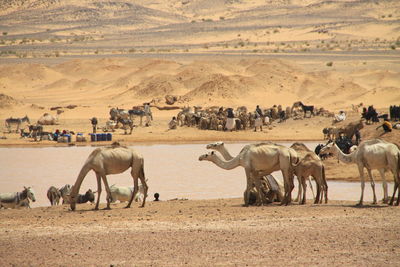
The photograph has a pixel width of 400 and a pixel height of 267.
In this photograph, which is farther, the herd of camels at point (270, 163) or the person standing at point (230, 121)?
the person standing at point (230, 121)

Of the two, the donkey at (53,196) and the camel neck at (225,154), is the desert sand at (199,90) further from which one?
the donkey at (53,196)

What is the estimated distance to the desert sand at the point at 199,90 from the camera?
13.2 meters

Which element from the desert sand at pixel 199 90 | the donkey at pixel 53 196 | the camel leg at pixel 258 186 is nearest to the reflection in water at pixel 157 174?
the donkey at pixel 53 196

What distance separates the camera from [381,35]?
363ft

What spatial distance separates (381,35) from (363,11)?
82.4ft

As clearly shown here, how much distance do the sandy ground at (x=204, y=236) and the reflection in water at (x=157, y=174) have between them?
560cm

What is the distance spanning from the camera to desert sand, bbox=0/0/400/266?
13156mm

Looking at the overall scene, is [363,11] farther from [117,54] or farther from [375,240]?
[375,240]

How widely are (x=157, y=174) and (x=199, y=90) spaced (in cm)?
2823

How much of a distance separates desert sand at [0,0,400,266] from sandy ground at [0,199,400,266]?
0.03 meters

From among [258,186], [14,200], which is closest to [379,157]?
[258,186]

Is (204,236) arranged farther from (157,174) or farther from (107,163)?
(157,174)

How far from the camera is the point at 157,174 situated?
28.9 meters

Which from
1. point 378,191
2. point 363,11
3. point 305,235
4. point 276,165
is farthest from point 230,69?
point 363,11
